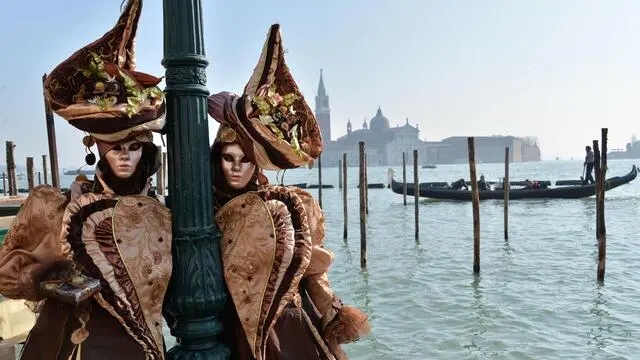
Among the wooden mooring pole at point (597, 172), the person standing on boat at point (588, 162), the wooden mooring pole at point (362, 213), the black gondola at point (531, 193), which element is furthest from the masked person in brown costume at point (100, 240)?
the person standing on boat at point (588, 162)

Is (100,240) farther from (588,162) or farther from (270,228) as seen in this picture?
(588,162)

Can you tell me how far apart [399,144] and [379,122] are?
10055 millimetres

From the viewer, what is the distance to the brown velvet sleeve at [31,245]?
1466mm

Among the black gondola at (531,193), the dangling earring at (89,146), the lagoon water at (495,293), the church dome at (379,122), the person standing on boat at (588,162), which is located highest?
the church dome at (379,122)

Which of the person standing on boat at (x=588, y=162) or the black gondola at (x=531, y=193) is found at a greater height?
the person standing on boat at (x=588, y=162)

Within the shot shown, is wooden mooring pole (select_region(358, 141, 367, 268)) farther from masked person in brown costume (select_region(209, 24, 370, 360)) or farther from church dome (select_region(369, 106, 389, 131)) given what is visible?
church dome (select_region(369, 106, 389, 131))

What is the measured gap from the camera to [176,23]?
4.68 ft

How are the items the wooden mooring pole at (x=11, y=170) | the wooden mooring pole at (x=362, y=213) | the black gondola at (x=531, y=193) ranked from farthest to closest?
the black gondola at (x=531, y=193) → the wooden mooring pole at (x=11, y=170) → the wooden mooring pole at (x=362, y=213)

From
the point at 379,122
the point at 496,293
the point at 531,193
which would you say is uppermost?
the point at 379,122

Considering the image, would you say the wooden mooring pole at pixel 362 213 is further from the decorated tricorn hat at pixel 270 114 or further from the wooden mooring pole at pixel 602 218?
the decorated tricorn hat at pixel 270 114

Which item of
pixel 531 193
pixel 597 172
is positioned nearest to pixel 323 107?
pixel 531 193

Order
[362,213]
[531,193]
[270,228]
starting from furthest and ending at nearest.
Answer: [531,193], [362,213], [270,228]

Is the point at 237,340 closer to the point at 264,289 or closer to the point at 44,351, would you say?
the point at 264,289

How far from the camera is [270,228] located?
5.13 feet
